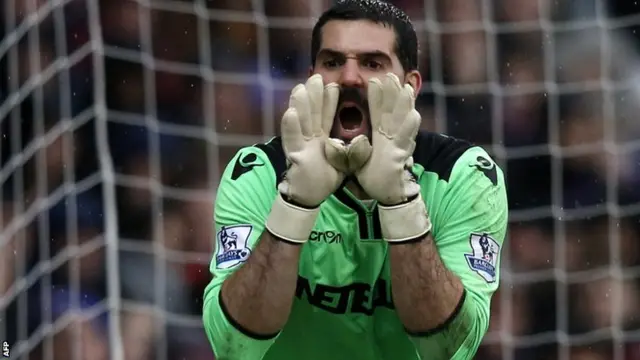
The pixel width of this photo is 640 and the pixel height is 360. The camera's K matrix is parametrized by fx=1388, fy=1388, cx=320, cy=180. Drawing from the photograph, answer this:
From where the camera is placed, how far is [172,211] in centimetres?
340

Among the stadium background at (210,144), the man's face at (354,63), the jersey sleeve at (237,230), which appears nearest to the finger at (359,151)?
the man's face at (354,63)

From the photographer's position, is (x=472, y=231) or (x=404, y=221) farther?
(x=472, y=231)

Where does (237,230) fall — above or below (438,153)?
below

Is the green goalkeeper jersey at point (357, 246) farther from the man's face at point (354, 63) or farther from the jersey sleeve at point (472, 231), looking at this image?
the man's face at point (354, 63)

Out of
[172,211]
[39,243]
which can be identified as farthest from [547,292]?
[39,243]

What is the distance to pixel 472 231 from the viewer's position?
7.36 ft

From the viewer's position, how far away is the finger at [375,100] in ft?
6.50

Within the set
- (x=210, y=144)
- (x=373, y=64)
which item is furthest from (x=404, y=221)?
(x=210, y=144)

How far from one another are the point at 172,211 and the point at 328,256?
3.86 feet

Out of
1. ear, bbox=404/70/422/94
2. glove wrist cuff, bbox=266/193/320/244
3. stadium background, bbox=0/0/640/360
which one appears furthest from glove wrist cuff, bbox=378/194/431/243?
stadium background, bbox=0/0/640/360

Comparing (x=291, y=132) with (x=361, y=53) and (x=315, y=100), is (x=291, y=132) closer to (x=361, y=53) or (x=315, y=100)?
(x=315, y=100)

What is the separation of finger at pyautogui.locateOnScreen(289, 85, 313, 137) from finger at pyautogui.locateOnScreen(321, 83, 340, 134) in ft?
0.12

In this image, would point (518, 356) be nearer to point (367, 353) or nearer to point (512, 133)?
point (512, 133)

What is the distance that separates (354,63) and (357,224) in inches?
10.8
